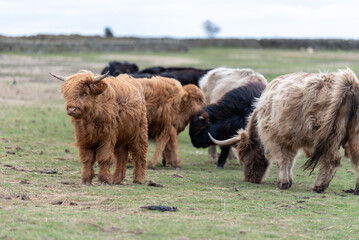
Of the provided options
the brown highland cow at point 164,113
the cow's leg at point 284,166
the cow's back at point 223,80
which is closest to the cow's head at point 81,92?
the brown highland cow at point 164,113

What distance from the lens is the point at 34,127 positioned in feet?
50.3

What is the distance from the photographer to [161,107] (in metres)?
10.8

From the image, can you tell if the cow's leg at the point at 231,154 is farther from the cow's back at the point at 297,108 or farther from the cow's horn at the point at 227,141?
the cow's back at the point at 297,108

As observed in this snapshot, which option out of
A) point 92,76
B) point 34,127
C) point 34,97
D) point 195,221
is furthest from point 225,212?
point 34,97

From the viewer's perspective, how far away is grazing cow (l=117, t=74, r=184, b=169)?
416 inches

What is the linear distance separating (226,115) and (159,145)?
1.61 meters

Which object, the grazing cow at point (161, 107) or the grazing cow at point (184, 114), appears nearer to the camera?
the grazing cow at point (161, 107)

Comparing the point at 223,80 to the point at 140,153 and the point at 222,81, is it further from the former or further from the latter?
the point at 140,153

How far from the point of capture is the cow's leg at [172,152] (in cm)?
1137

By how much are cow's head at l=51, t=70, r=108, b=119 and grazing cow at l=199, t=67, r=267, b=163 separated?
5.92 meters

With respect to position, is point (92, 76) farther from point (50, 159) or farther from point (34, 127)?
point (34, 127)

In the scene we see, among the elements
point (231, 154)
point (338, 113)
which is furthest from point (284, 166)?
point (231, 154)

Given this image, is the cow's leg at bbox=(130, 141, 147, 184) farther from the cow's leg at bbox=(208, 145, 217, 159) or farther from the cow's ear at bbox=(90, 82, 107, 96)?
the cow's leg at bbox=(208, 145, 217, 159)

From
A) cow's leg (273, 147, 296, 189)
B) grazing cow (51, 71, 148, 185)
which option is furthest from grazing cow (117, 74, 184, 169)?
cow's leg (273, 147, 296, 189)
